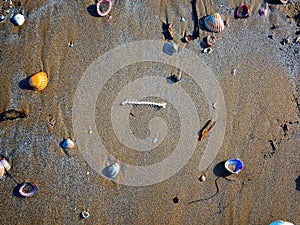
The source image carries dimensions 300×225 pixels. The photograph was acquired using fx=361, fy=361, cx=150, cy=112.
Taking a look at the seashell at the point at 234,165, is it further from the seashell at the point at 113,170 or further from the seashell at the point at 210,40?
the seashell at the point at 210,40

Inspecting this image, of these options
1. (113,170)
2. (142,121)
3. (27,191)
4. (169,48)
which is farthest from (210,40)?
(27,191)

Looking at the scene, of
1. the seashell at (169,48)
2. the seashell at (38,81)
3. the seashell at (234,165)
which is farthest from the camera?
the seashell at (169,48)

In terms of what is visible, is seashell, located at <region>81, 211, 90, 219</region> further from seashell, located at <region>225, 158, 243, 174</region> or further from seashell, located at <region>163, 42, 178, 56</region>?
seashell, located at <region>163, 42, 178, 56</region>

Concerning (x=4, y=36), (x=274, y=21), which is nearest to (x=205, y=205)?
(x=274, y=21)


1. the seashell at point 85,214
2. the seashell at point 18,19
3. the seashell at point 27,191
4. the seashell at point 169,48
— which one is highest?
the seashell at point 18,19

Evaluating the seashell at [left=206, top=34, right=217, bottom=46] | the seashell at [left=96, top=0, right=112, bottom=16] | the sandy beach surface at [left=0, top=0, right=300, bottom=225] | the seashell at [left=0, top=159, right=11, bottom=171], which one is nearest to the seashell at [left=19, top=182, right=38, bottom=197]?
the sandy beach surface at [left=0, top=0, right=300, bottom=225]

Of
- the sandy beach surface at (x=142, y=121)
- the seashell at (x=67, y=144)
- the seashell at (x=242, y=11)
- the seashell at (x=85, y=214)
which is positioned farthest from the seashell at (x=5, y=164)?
the seashell at (x=242, y=11)
